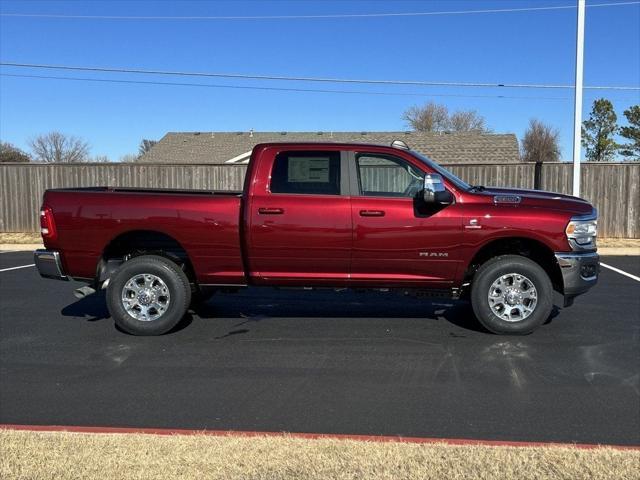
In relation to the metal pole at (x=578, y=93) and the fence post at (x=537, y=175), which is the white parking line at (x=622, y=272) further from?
the fence post at (x=537, y=175)

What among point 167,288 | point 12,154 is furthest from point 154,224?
point 12,154

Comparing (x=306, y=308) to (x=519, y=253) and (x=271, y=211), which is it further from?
(x=519, y=253)

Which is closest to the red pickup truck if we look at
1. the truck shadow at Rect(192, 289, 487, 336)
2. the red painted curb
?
the truck shadow at Rect(192, 289, 487, 336)

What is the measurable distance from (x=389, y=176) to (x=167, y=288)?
2715 mm

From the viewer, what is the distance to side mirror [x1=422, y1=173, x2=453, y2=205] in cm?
604

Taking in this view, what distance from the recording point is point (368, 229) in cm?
626

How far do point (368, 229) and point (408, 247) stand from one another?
467 millimetres

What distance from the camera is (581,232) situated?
20.4 ft

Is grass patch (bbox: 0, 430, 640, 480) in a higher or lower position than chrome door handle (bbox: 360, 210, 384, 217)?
lower

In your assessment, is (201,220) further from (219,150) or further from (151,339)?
(219,150)

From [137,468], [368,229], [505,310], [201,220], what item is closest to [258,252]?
[201,220]

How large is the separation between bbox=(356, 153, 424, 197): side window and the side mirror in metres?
0.27

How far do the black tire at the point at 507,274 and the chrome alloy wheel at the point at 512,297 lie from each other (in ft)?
0.10

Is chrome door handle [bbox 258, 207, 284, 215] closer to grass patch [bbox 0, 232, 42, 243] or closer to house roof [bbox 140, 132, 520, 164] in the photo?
grass patch [bbox 0, 232, 42, 243]
